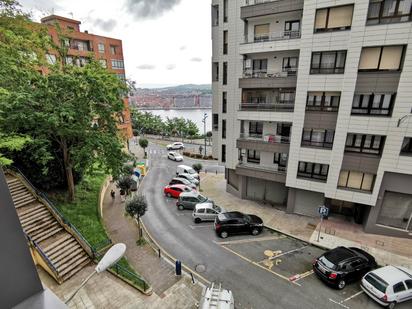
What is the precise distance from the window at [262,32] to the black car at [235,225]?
15.2m

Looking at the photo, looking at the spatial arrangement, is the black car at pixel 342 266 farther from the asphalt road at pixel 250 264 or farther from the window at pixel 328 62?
the window at pixel 328 62

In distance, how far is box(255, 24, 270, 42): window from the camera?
19.4m

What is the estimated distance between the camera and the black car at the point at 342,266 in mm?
12414

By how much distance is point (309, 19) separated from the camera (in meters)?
15.8

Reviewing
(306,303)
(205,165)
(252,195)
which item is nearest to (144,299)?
(306,303)

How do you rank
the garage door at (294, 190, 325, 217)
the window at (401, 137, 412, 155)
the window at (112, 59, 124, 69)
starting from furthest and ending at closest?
the window at (112, 59, 124, 69) → the garage door at (294, 190, 325, 217) → the window at (401, 137, 412, 155)

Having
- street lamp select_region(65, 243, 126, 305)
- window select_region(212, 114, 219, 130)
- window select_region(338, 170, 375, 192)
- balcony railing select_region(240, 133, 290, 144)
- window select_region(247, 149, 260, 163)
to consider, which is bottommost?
window select_region(338, 170, 375, 192)

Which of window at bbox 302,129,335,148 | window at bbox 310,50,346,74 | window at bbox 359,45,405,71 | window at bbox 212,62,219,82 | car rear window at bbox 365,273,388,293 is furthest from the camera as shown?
window at bbox 212,62,219,82

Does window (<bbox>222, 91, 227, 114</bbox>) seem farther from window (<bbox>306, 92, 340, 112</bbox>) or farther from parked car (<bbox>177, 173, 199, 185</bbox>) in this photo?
parked car (<bbox>177, 173, 199, 185</bbox>)

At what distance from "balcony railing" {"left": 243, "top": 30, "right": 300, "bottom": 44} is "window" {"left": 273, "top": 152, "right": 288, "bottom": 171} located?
9.48m

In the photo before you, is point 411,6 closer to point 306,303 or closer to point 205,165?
point 306,303

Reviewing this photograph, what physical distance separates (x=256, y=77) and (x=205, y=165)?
21418 mm

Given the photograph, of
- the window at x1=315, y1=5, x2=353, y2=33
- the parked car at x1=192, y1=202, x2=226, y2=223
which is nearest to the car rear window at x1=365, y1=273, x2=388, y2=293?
the parked car at x1=192, y1=202, x2=226, y2=223

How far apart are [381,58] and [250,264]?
1573cm
